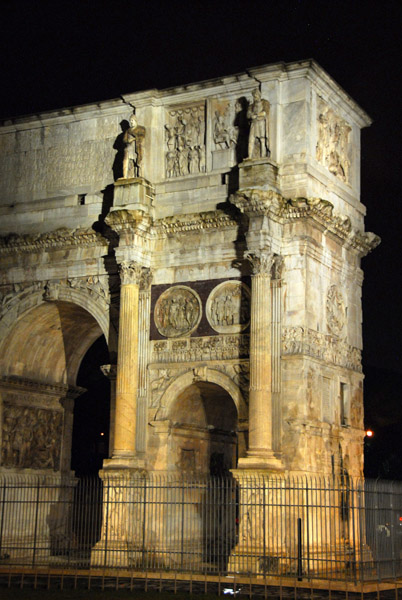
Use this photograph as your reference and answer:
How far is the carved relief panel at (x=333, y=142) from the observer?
28.0 m

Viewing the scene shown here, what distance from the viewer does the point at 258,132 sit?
2675 cm

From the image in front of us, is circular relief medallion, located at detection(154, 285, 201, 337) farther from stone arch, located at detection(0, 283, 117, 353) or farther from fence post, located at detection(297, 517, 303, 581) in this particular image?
fence post, located at detection(297, 517, 303, 581)

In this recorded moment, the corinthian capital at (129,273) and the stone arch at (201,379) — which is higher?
the corinthian capital at (129,273)

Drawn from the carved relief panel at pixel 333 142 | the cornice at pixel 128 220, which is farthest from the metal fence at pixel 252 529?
the carved relief panel at pixel 333 142

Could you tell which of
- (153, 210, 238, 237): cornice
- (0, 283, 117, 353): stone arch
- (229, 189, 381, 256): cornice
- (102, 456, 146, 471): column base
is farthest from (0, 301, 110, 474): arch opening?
(229, 189, 381, 256): cornice

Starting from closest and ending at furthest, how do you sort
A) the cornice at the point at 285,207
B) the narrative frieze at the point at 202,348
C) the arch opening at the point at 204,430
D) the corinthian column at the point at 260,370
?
the corinthian column at the point at 260,370
the cornice at the point at 285,207
the narrative frieze at the point at 202,348
the arch opening at the point at 204,430

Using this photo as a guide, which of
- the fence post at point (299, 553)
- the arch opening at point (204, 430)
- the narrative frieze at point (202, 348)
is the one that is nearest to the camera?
the fence post at point (299, 553)

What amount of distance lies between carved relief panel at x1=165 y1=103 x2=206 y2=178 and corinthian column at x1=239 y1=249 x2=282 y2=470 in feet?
13.3

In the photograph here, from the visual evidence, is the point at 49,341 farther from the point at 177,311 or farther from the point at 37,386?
the point at 177,311

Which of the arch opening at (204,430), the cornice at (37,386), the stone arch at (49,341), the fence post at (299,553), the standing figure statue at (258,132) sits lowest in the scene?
the fence post at (299,553)

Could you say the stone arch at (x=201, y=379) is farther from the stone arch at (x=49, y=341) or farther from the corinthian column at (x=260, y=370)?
the stone arch at (x=49, y=341)

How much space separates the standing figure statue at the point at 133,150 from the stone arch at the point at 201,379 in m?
5.83

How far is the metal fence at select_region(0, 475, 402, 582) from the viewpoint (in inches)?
890

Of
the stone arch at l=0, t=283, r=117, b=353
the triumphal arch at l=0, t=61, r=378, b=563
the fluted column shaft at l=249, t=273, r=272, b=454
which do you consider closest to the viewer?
the fluted column shaft at l=249, t=273, r=272, b=454
